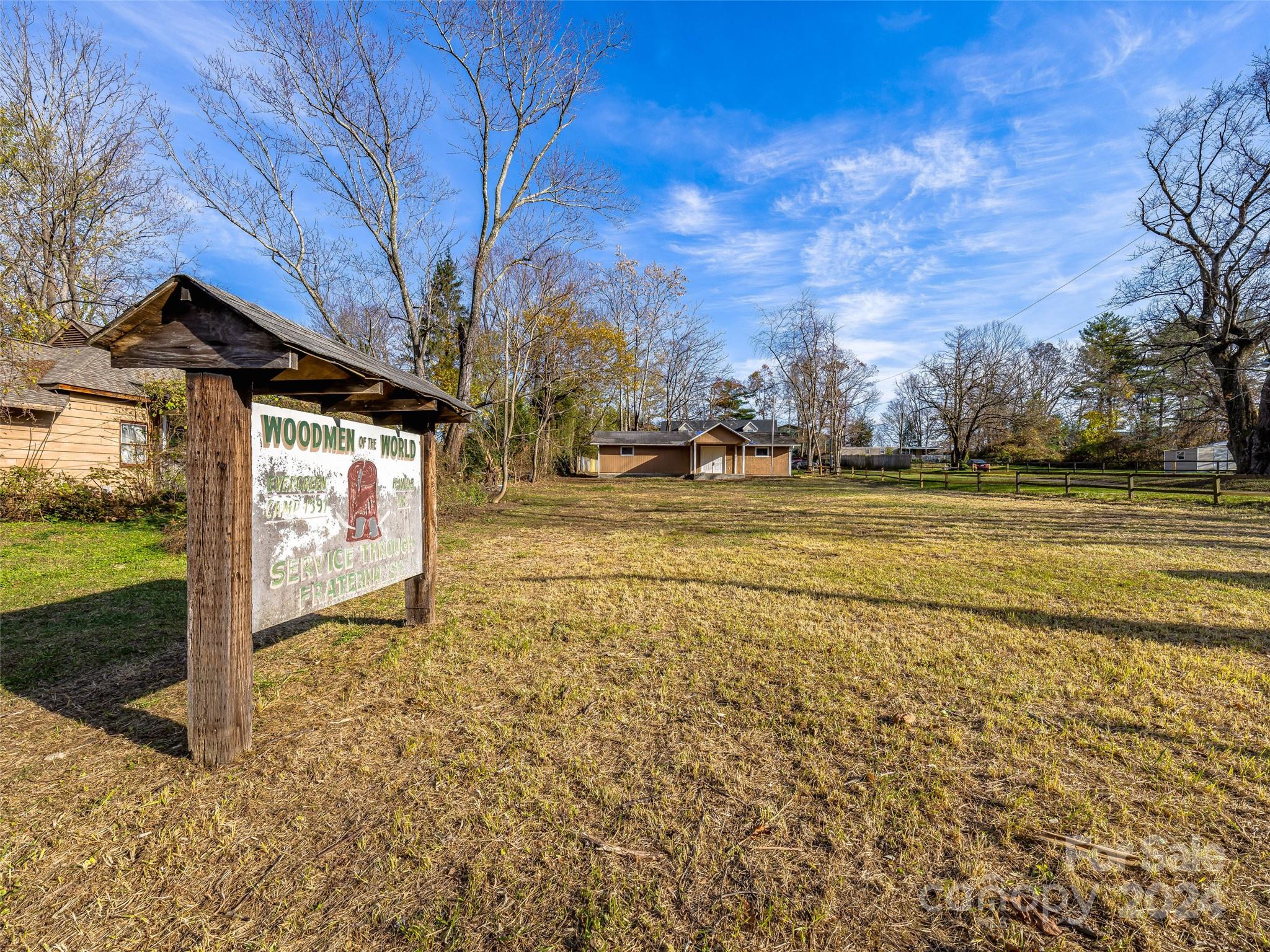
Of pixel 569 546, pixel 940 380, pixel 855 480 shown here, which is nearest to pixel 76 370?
pixel 569 546

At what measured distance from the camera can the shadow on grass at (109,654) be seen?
3219 millimetres

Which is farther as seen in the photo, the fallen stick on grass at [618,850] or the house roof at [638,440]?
the house roof at [638,440]

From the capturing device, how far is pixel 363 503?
374cm

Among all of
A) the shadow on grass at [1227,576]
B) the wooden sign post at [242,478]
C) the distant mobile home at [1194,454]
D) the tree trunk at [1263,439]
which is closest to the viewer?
the wooden sign post at [242,478]

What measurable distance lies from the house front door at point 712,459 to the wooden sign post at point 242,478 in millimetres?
A: 31569

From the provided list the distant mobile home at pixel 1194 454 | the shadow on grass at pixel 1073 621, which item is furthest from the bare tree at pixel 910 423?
the shadow on grass at pixel 1073 621

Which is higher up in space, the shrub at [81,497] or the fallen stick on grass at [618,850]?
the shrub at [81,497]

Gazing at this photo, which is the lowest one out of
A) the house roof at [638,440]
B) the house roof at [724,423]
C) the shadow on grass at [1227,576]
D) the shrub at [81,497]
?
the shadow on grass at [1227,576]

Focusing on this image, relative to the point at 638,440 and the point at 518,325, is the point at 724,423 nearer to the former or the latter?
the point at 638,440

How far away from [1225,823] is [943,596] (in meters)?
3.63

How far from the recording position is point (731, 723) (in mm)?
3150

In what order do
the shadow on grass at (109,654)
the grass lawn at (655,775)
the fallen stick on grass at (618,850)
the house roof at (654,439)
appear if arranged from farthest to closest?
the house roof at (654,439) → the shadow on grass at (109,654) → the fallen stick on grass at (618,850) → the grass lawn at (655,775)

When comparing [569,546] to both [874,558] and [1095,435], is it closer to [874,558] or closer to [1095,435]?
[874,558]

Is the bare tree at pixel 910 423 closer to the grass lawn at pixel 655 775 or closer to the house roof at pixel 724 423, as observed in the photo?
the house roof at pixel 724 423
